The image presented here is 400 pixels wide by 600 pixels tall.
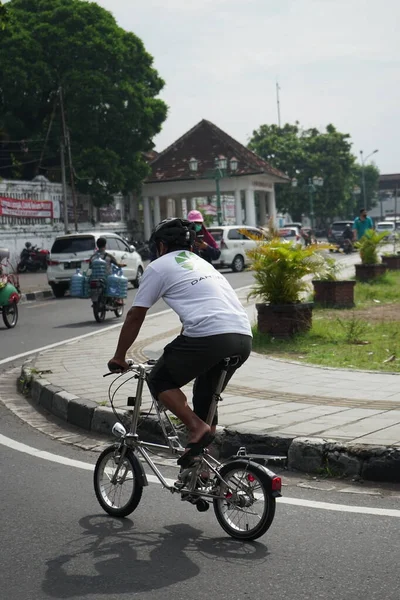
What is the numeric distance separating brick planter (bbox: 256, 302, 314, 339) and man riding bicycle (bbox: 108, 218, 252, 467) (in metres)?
7.54

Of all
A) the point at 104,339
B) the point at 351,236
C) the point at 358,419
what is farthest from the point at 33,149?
the point at 358,419

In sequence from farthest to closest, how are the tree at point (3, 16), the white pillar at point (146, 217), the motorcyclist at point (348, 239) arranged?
the white pillar at point (146, 217), the motorcyclist at point (348, 239), the tree at point (3, 16)

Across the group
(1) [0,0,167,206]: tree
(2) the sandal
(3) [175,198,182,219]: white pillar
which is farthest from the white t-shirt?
(3) [175,198,182,219]: white pillar

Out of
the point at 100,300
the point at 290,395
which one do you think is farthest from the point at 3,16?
the point at 290,395

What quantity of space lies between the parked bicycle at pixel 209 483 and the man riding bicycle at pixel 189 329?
104 mm

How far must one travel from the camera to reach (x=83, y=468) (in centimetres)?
680

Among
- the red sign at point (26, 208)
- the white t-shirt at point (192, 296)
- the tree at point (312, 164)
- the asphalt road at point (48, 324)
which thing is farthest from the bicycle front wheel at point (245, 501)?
the tree at point (312, 164)

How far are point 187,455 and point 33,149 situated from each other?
137ft

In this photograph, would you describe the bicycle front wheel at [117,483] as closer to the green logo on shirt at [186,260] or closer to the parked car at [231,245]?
the green logo on shirt at [186,260]

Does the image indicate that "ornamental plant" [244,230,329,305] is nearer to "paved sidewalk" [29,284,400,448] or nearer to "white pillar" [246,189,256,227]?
"paved sidewalk" [29,284,400,448]

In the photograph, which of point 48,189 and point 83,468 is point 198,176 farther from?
point 83,468

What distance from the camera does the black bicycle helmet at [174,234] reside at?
5.27 metres

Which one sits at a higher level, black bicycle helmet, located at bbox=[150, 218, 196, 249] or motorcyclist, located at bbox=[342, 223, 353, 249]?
black bicycle helmet, located at bbox=[150, 218, 196, 249]

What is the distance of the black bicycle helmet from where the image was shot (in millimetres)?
5275
